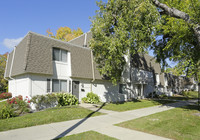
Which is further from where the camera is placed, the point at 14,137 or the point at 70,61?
the point at 70,61

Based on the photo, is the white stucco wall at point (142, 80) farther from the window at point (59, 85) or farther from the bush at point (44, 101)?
the bush at point (44, 101)

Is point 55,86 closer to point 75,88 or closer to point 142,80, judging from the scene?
point 75,88

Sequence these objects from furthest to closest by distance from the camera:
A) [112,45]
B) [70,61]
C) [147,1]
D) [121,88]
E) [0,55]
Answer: [0,55]
[121,88]
[70,61]
[112,45]
[147,1]

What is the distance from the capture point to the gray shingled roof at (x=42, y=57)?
11242mm

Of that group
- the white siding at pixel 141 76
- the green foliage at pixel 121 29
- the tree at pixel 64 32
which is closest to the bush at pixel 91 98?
the green foliage at pixel 121 29

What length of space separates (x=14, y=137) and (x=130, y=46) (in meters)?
10.5

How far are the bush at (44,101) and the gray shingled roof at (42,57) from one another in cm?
192

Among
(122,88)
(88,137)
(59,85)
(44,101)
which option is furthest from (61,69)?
(122,88)

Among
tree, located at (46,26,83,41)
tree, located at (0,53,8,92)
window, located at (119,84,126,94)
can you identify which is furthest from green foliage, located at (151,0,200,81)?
tree, located at (46,26,83,41)

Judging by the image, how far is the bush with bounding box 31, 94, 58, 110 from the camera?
10914 millimetres

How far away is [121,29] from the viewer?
1248 cm

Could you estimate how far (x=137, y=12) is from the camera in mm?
12117

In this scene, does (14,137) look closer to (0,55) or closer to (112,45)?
(112,45)

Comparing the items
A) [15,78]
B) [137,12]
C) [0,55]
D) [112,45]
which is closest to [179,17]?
[137,12]
